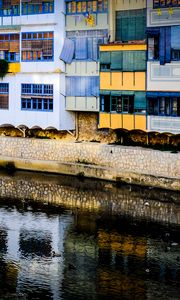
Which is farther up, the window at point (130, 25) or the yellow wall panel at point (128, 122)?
the window at point (130, 25)

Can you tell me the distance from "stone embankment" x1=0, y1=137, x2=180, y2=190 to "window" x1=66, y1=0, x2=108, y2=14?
19.8 ft

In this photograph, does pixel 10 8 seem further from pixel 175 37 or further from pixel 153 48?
pixel 175 37

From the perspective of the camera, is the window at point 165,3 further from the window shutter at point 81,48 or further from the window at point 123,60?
the window shutter at point 81,48

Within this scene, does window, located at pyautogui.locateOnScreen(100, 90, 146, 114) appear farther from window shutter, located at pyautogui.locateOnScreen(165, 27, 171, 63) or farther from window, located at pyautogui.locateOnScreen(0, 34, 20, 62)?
window, located at pyautogui.locateOnScreen(0, 34, 20, 62)

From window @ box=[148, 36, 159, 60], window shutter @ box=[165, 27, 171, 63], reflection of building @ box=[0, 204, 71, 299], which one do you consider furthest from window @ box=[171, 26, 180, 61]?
reflection of building @ box=[0, 204, 71, 299]

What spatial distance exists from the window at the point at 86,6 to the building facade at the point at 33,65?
15.0 inches

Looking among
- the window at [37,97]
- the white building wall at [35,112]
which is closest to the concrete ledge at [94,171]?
the white building wall at [35,112]

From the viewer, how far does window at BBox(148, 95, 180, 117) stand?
102ft

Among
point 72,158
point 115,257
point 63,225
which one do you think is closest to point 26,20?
point 72,158

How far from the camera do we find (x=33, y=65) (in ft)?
117

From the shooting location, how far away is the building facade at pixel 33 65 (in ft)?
114

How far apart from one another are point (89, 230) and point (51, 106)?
36.4 ft

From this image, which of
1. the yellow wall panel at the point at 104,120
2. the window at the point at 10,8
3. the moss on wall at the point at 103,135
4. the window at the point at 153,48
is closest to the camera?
the window at the point at 153,48

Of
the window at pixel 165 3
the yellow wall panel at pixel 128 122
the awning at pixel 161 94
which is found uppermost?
the window at pixel 165 3
